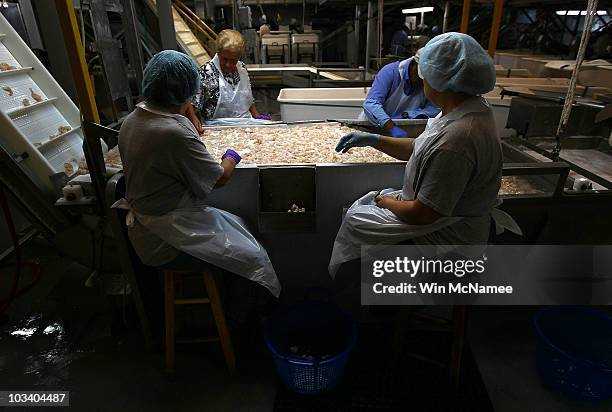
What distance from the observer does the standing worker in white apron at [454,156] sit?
1.18 m

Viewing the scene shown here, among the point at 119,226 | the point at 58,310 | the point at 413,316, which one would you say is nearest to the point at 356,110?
the point at 413,316

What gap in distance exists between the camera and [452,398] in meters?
1.72

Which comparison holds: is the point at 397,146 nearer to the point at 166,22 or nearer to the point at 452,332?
the point at 452,332

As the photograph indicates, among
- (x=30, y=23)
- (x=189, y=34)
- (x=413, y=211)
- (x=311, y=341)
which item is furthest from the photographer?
(x=189, y=34)

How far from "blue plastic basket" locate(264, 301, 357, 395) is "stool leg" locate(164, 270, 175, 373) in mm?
443

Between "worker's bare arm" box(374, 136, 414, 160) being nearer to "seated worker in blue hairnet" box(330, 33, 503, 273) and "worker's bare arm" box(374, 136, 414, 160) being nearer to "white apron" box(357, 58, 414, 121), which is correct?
"seated worker in blue hairnet" box(330, 33, 503, 273)

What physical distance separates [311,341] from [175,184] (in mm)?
1066

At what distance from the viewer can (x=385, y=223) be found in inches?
57.7

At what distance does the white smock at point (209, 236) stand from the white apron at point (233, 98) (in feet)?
3.77

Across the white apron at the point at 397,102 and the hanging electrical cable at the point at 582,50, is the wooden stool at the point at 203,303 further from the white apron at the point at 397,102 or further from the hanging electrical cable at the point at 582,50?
the hanging electrical cable at the point at 582,50

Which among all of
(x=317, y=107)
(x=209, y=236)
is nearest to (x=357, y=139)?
(x=209, y=236)

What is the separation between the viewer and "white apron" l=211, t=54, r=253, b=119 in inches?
98.4

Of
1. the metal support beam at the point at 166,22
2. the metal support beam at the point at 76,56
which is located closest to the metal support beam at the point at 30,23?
the metal support beam at the point at 166,22

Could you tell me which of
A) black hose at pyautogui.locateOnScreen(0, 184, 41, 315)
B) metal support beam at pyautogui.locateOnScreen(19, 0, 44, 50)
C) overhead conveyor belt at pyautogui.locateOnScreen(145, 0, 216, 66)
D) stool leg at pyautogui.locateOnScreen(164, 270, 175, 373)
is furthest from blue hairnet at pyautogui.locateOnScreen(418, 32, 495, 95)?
overhead conveyor belt at pyautogui.locateOnScreen(145, 0, 216, 66)
